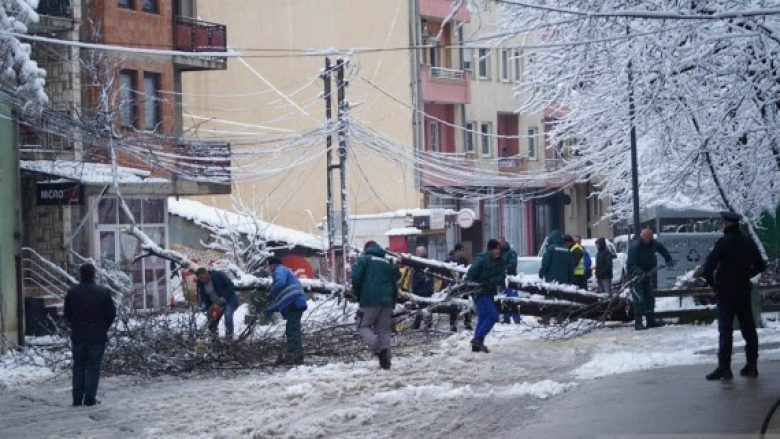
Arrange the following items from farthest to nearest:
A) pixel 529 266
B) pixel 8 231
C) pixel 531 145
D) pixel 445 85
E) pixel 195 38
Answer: pixel 531 145
pixel 445 85
pixel 195 38
pixel 529 266
pixel 8 231

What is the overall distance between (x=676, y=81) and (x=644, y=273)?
6.22m

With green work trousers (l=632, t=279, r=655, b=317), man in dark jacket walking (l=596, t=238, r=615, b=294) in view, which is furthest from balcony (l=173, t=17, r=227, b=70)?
green work trousers (l=632, t=279, r=655, b=317)

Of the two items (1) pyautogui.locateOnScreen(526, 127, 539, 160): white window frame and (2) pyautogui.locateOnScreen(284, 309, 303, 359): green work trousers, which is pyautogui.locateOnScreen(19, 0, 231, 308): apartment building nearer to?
(2) pyautogui.locateOnScreen(284, 309, 303, 359): green work trousers

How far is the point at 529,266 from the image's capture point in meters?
43.4

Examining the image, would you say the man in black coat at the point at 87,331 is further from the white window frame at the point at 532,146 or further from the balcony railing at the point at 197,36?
the white window frame at the point at 532,146

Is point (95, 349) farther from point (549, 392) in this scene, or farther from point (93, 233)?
point (93, 233)

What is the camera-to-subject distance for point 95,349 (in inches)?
730

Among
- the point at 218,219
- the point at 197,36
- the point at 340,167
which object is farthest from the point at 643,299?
the point at 197,36

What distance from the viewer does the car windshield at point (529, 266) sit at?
141 feet

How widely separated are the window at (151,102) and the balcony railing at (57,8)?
7.79 m

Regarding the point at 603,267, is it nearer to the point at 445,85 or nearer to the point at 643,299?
the point at 643,299

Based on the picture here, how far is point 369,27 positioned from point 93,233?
18.9 m

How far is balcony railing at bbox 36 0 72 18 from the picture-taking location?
36000 mm

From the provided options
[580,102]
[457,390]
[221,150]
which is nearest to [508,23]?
[580,102]
